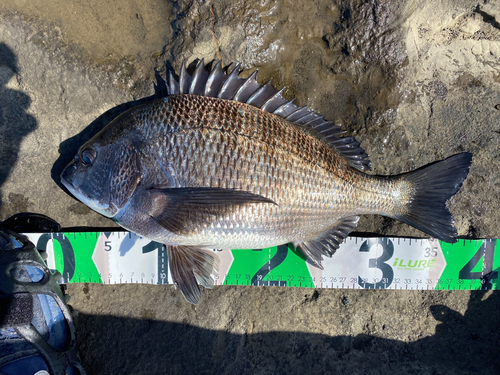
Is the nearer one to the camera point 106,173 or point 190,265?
point 106,173

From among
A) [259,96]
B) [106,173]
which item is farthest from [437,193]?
[106,173]

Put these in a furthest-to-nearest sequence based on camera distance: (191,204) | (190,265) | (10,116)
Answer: (10,116) → (190,265) → (191,204)

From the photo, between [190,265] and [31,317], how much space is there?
1.20 metres

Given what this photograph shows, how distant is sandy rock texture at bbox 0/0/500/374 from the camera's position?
8.46 ft

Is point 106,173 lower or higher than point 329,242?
higher

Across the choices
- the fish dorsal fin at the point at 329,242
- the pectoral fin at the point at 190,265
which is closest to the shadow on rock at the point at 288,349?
the pectoral fin at the point at 190,265

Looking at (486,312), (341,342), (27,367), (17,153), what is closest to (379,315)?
(341,342)

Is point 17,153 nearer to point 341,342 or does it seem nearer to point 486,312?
point 341,342

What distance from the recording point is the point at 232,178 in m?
2.09

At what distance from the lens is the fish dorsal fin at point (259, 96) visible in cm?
232

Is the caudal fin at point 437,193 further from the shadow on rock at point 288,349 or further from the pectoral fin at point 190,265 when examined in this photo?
the pectoral fin at point 190,265

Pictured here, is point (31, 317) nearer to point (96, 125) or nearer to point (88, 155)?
point (88, 155)

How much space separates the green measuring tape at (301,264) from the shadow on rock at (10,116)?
0.70 meters

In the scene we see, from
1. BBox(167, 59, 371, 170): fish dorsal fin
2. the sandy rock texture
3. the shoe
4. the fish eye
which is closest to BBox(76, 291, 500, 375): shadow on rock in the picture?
the sandy rock texture
